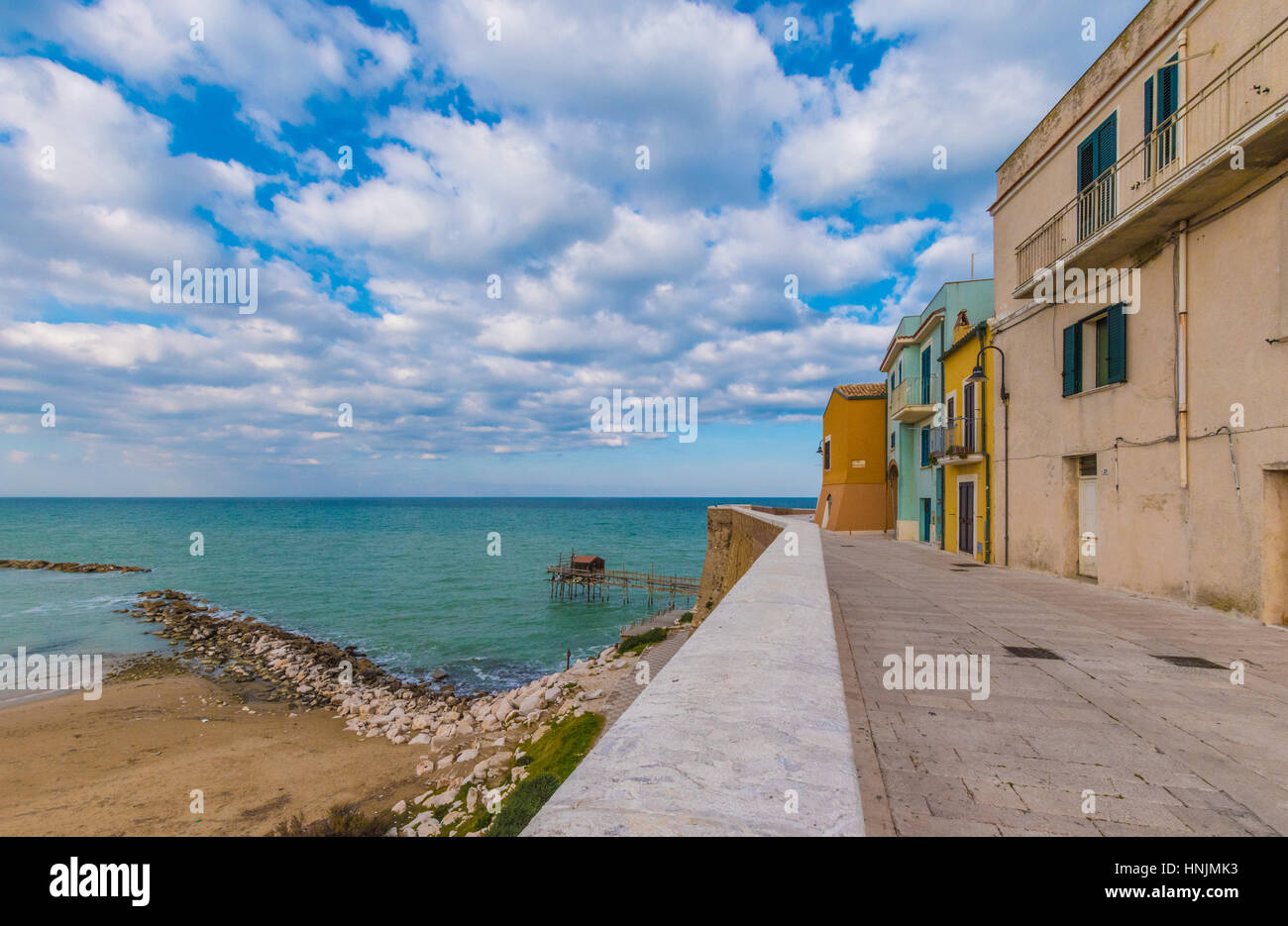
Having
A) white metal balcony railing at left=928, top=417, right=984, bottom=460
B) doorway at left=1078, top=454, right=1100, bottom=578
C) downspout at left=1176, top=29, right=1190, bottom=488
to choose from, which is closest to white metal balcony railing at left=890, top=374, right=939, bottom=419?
white metal balcony railing at left=928, top=417, right=984, bottom=460

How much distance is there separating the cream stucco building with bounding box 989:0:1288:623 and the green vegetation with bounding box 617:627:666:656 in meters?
14.1

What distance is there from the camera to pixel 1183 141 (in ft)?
28.3

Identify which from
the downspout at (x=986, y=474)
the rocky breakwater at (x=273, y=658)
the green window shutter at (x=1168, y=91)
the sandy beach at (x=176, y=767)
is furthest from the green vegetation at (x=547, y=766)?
the green window shutter at (x=1168, y=91)

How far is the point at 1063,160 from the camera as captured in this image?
39.4 ft

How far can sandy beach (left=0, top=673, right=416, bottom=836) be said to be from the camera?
12594mm

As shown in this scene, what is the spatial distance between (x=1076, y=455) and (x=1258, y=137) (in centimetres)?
606

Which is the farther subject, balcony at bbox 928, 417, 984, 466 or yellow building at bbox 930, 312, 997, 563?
balcony at bbox 928, 417, 984, 466

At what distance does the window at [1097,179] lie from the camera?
10.4m

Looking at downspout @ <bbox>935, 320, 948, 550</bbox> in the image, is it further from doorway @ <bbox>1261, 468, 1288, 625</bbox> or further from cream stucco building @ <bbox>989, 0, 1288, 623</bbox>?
doorway @ <bbox>1261, 468, 1288, 625</bbox>

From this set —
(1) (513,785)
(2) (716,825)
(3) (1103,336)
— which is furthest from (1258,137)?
(1) (513,785)

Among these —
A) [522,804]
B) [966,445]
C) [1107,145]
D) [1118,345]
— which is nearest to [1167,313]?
[1118,345]

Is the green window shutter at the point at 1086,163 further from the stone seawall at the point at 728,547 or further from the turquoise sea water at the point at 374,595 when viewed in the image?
the turquoise sea water at the point at 374,595

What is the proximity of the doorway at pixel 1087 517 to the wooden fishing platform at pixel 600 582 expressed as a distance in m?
29.2
